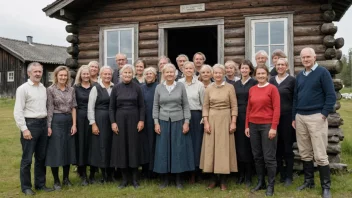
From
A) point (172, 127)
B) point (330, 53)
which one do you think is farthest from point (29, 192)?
point (330, 53)

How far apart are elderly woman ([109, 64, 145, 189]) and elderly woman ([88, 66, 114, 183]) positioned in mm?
175

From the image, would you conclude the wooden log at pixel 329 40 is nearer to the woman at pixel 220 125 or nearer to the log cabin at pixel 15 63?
the woman at pixel 220 125

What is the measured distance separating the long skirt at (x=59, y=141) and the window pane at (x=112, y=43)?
3.39 metres

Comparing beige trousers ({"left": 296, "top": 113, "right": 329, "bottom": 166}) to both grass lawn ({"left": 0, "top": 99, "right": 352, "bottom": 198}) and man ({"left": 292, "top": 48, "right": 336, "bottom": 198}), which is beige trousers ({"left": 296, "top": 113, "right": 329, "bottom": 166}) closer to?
man ({"left": 292, "top": 48, "right": 336, "bottom": 198})

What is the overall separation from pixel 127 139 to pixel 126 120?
31 centimetres

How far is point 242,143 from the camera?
562 centimetres

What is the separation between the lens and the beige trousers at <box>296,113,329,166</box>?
513 centimetres

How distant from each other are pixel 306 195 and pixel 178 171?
1.95 metres

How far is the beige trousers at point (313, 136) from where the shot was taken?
5127 millimetres

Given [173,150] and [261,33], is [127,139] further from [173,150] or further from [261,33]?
[261,33]

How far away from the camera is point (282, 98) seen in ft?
18.1

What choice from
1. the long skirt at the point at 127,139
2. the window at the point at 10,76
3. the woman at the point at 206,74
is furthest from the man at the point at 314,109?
the window at the point at 10,76

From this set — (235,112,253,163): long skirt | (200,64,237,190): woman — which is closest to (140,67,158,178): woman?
(200,64,237,190): woman

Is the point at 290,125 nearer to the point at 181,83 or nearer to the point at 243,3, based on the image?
the point at 181,83
